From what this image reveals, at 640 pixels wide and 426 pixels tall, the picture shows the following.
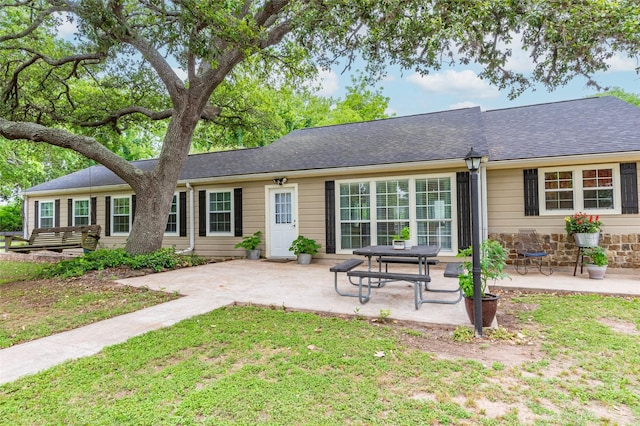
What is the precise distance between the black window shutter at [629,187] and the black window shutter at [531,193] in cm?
152

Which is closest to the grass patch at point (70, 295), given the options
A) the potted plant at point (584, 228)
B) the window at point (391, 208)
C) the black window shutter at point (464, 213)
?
the window at point (391, 208)

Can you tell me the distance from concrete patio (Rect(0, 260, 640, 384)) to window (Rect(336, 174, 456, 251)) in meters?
0.89

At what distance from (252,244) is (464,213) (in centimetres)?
562

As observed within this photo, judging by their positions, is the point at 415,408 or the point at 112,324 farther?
the point at 112,324

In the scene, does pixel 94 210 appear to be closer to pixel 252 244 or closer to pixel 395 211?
pixel 252 244

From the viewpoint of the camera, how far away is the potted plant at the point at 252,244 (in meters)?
9.47

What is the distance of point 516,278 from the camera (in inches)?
254

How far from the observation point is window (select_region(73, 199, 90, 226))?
1248cm

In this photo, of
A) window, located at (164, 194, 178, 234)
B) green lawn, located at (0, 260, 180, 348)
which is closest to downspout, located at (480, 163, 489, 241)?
green lawn, located at (0, 260, 180, 348)

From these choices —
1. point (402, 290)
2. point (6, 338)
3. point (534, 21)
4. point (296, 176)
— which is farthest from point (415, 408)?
point (296, 176)

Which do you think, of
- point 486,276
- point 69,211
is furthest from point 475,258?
point 69,211

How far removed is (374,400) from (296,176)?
24.3ft

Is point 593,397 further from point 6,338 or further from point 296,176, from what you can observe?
point 296,176

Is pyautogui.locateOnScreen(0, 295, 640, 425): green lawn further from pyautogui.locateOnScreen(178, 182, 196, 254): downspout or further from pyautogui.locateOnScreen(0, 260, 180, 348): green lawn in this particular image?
pyautogui.locateOnScreen(178, 182, 196, 254): downspout
